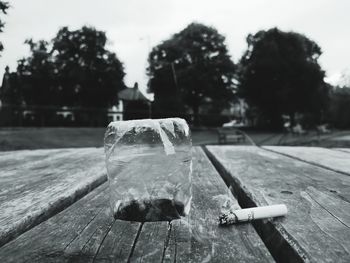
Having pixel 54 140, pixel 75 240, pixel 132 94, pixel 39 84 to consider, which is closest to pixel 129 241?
pixel 75 240

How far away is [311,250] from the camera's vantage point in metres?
0.68

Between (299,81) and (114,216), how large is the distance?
118 ft

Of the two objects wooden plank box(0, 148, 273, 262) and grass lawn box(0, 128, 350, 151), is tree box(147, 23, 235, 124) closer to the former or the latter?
grass lawn box(0, 128, 350, 151)

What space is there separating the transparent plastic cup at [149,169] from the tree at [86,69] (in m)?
37.8

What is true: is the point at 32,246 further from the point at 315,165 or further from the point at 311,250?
the point at 315,165

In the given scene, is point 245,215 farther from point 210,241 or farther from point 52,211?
point 52,211

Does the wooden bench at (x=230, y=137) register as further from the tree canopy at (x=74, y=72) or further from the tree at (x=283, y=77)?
the tree canopy at (x=74, y=72)

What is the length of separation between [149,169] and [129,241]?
401mm

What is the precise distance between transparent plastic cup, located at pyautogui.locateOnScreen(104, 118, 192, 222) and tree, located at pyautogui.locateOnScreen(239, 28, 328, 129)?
33425mm

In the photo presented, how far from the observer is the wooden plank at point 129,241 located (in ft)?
2.21

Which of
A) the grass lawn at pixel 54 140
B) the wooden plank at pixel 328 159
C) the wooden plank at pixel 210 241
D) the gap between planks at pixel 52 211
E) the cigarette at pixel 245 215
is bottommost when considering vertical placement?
the grass lawn at pixel 54 140

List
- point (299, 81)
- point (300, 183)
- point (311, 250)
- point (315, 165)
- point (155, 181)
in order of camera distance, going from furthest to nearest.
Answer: point (299, 81) → point (315, 165) → point (300, 183) → point (155, 181) → point (311, 250)

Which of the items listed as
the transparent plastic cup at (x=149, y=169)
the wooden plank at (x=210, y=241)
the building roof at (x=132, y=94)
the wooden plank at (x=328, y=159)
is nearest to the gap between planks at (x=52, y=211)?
the transparent plastic cup at (x=149, y=169)

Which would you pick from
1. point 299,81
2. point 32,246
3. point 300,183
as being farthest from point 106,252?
point 299,81
